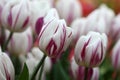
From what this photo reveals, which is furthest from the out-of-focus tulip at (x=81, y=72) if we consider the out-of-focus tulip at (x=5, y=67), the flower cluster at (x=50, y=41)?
the out-of-focus tulip at (x=5, y=67)

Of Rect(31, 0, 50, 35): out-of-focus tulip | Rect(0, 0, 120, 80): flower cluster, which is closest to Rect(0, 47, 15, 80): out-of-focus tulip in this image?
Rect(0, 0, 120, 80): flower cluster

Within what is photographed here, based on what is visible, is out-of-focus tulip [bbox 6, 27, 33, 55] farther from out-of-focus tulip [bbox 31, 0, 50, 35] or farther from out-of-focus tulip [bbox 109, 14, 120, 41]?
out-of-focus tulip [bbox 109, 14, 120, 41]

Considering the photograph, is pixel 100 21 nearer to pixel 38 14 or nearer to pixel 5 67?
pixel 38 14

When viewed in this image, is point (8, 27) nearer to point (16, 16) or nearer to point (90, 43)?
point (16, 16)

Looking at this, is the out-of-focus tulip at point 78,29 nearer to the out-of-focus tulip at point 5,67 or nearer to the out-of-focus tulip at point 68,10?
the out-of-focus tulip at point 68,10

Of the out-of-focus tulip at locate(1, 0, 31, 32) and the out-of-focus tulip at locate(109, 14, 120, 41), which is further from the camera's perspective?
the out-of-focus tulip at locate(109, 14, 120, 41)

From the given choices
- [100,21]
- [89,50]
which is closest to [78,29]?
[100,21]
